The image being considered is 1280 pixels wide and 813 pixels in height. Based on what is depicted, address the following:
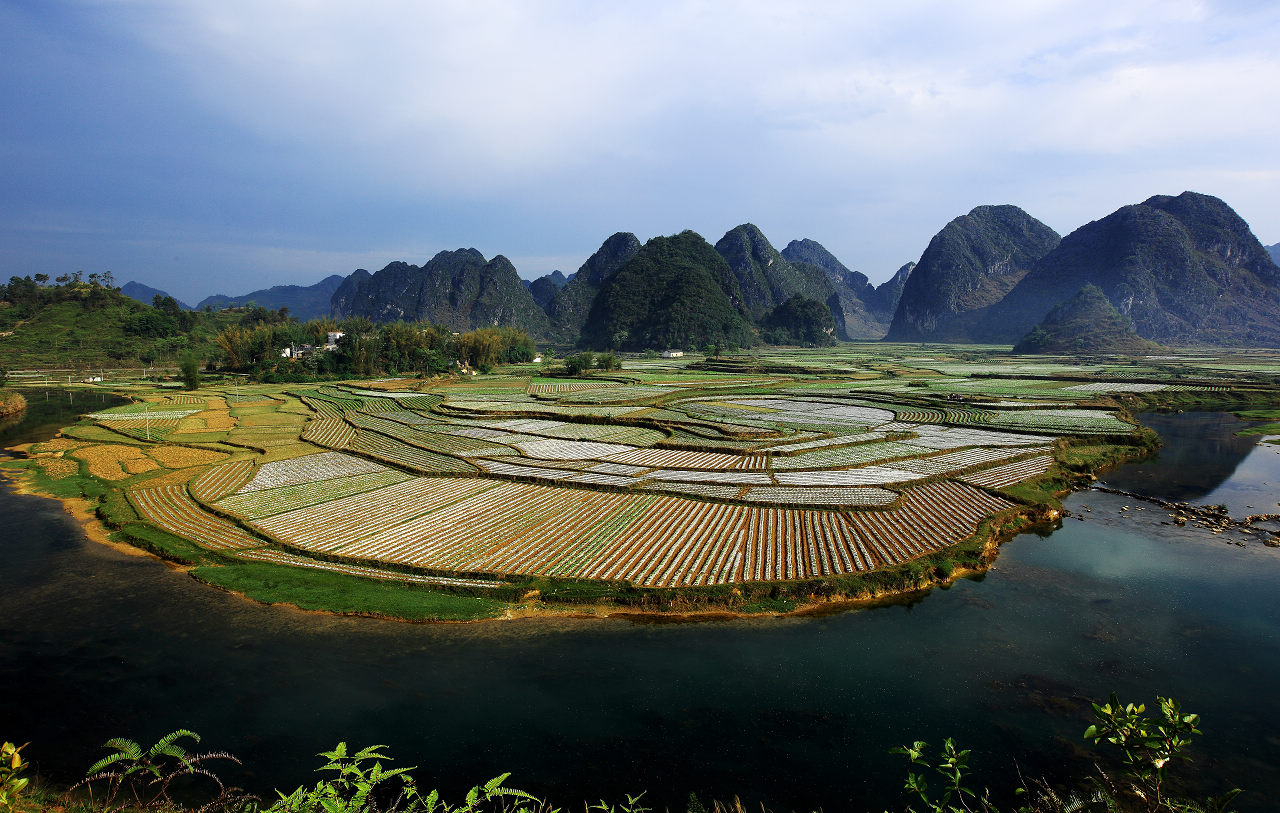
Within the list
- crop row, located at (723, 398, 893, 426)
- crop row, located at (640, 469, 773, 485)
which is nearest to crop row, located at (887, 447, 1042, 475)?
crop row, located at (640, 469, 773, 485)

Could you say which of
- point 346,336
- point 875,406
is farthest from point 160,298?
point 875,406

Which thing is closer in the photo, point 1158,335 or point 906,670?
point 906,670

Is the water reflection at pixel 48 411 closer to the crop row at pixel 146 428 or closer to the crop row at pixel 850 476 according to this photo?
the crop row at pixel 146 428

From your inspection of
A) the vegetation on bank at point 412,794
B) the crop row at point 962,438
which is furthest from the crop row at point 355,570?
the crop row at point 962,438

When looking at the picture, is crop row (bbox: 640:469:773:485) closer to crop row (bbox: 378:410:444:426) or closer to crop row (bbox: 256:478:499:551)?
crop row (bbox: 256:478:499:551)

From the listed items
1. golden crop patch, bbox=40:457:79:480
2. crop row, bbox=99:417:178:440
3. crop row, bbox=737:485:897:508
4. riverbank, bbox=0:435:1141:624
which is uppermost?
crop row, bbox=99:417:178:440

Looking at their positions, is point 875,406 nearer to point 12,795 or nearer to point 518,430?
point 518,430
